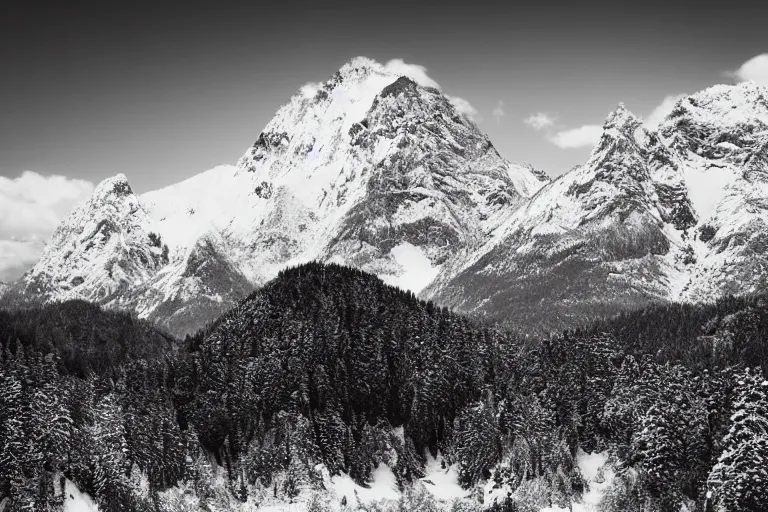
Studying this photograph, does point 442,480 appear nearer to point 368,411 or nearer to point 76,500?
point 368,411

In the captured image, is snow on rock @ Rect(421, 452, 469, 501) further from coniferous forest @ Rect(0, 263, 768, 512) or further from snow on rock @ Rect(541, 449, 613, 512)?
snow on rock @ Rect(541, 449, 613, 512)

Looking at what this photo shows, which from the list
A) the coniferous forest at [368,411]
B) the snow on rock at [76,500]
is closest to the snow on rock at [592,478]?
the coniferous forest at [368,411]

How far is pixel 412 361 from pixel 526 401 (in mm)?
26422

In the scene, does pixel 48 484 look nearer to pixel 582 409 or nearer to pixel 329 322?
pixel 329 322

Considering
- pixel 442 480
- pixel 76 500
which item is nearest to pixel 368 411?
pixel 442 480

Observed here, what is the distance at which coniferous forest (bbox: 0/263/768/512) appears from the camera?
A: 423ft

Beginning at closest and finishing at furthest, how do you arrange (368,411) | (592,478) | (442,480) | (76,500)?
1. (76,500)
2. (592,478)
3. (442,480)
4. (368,411)

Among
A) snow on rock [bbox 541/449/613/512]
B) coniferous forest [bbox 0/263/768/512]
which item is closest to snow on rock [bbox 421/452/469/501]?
coniferous forest [bbox 0/263/768/512]

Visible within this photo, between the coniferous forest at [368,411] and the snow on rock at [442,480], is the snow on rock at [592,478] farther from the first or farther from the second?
the snow on rock at [442,480]

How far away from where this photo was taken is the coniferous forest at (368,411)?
423 feet

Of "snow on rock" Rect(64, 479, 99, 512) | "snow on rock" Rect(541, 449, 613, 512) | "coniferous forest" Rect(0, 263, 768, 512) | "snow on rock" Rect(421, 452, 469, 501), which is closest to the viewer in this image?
"snow on rock" Rect(64, 479, 99, 512)

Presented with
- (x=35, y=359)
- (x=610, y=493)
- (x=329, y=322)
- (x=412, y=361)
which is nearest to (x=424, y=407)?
(x=412, y=361)

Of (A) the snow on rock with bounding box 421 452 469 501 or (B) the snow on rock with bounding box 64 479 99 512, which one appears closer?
(B) the snow on rock with bounding box 64 479 99 512

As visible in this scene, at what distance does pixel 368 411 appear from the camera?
17162 centimetres
